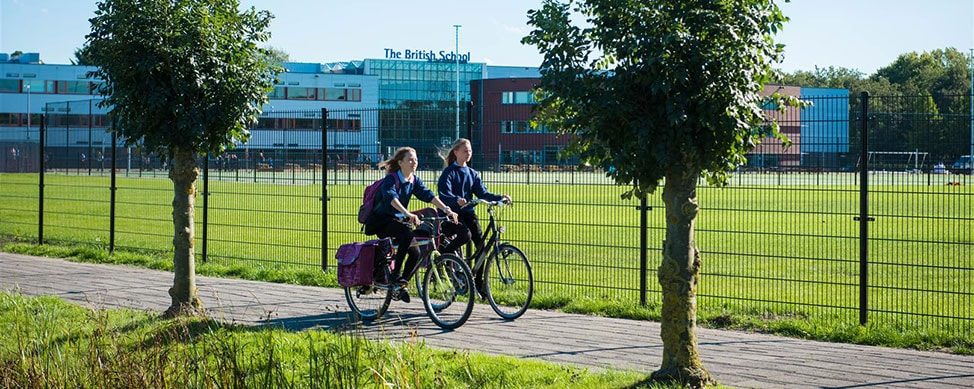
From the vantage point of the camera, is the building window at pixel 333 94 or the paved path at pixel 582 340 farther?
the building window at pixel 333 94

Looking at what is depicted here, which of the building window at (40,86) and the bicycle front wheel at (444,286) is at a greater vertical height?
the building window at (40,86)

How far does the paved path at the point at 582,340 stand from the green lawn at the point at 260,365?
41 cm

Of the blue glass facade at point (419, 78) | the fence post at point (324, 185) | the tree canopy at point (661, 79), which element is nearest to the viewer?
the tree canopy at point (661, 79)

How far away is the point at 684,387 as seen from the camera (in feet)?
24.3

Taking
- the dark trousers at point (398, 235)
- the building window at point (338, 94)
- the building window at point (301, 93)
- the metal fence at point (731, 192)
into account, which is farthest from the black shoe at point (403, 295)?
the building window at point (338, 94)

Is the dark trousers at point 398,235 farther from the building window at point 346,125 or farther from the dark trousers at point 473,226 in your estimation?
the building window at point 346,125

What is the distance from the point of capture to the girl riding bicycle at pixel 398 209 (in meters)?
10.9

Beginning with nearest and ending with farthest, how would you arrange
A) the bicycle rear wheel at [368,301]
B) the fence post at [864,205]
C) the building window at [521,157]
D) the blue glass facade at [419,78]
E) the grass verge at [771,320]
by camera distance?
the grass verge at [771,320] < the fence post at [864,205] < the bicycle rear wheel at [368,301] < the building window at [521,157] < the blue glass facade at [419,78]

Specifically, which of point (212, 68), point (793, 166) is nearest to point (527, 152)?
point (793, 166)

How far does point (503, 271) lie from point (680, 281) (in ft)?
12.6

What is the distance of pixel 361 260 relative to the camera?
426 inches

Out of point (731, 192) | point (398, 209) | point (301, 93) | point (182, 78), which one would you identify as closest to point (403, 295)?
point (398, 209)

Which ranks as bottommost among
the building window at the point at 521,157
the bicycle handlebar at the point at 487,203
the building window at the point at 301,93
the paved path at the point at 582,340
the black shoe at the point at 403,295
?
the paved path at the point at 582,340

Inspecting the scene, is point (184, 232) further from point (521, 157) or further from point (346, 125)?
point (346, 125)
